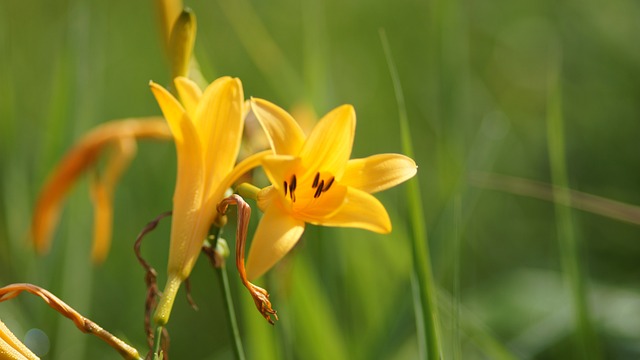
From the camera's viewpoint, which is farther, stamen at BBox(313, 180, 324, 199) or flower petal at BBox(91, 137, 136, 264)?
flower petal at BBox(91, 137, 136, 264)

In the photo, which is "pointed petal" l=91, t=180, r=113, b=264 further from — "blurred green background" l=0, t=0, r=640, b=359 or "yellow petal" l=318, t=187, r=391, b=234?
"yellow petal" l=318, t=187, r=391, b=234

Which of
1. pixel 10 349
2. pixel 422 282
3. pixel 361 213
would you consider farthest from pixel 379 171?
pixel 10 349

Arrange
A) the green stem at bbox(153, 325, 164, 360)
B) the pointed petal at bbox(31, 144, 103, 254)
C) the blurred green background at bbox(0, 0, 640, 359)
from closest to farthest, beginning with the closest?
the green stem at bbox(153, 325, 164, 360) → the pointed petal at bbox(31, 144, 103, 254) → the blurred green background at bbox(0, 0, 640, 359)

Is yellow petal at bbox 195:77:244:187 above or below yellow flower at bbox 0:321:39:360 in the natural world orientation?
above

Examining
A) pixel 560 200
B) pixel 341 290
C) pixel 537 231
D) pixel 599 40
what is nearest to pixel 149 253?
pixel 341 290

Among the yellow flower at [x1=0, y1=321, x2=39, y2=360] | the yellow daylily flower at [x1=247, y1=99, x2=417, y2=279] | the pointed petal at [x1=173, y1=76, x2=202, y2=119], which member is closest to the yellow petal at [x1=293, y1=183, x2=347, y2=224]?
the yellow daylily flower at [x1=247, y1=99, x2=417, y2=279]

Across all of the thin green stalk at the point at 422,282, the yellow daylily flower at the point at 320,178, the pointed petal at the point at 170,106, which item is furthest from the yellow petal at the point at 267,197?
the thin green stalk at the point at 422,282
